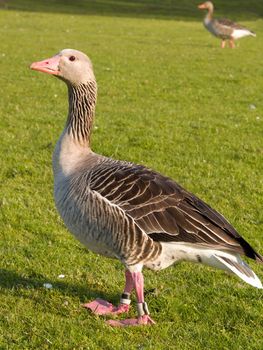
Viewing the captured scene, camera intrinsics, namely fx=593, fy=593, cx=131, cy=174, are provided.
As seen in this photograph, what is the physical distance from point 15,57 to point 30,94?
776 centimetres

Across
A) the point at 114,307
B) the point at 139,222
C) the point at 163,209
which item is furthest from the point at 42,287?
the point at 163,209

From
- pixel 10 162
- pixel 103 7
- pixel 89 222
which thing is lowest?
pixel 103 7

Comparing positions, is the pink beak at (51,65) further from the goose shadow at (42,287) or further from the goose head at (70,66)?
the goose shadow at (42,287)

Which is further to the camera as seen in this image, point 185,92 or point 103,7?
point 103,7

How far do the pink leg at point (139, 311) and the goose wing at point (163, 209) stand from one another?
506 millimetres

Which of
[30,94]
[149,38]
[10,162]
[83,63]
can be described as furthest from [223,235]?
[149,38]

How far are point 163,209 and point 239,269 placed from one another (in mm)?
906

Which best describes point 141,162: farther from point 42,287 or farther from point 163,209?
point 163,209

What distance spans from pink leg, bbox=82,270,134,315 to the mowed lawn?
0.10m

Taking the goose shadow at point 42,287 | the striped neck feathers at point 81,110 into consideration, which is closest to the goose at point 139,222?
the striped neck feathers at point 81,110

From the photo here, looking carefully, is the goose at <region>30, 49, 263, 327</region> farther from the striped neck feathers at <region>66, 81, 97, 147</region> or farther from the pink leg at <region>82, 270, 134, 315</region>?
the striped neck feathers at <region>66, 81, 97, 147</region>

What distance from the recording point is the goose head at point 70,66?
6.18 metres

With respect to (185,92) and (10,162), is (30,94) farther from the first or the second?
(10,162)

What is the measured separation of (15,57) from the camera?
2416 centimetres
